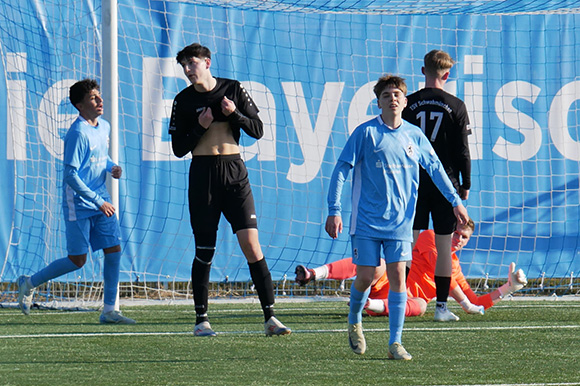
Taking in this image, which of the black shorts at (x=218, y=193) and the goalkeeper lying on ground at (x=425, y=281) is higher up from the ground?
the black shorts at (x=218, y=193)

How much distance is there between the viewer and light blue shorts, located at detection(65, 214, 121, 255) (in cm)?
712

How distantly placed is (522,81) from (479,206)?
1.37m

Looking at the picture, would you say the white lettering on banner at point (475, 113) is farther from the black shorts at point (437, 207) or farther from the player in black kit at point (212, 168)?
the player in black kit at point (212, 168)

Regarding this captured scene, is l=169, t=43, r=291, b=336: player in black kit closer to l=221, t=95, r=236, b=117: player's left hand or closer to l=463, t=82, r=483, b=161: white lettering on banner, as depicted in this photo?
l=221, t=95, r=236, b=117: player's left hand

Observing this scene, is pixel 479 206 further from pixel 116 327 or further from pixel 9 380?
pixel 9 380

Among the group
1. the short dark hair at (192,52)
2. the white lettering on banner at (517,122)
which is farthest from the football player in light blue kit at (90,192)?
the white lettering on banner at (517,122)

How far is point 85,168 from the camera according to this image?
704 cm

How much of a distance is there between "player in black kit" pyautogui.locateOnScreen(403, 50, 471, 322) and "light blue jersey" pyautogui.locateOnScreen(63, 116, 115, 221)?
2.23m

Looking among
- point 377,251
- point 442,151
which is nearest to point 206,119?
point 377,251

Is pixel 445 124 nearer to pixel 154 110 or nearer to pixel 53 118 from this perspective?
pixel 154 110

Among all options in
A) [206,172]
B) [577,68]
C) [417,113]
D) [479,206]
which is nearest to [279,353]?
[206,172]

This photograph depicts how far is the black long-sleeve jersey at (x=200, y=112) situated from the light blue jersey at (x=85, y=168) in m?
1.29

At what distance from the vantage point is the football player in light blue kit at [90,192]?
6938 millimetres

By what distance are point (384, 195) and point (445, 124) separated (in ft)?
6.43
